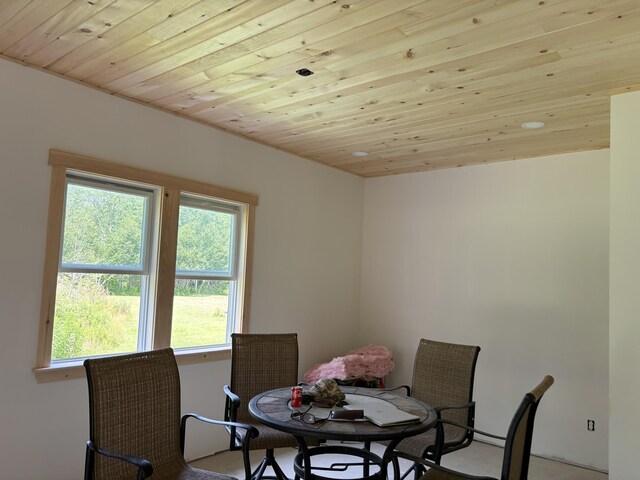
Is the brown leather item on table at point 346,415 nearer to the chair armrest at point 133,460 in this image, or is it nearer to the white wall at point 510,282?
the chair armrest at point 133,460

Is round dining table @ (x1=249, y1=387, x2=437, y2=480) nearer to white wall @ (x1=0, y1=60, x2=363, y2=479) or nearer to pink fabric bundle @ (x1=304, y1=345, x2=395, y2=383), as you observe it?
white wall @ (x1=0, y1=60, x2=363, y2=479)

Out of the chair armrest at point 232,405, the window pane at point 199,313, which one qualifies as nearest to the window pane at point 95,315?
the window pane at point 199,313

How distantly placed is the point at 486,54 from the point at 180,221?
2470mm

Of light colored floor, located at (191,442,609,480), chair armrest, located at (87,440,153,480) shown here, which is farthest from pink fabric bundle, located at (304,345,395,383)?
chair armrest, located at (87,440,153,480)

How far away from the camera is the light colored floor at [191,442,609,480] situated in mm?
3635

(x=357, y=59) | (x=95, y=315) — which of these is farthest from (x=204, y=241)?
(x=357, y=59)

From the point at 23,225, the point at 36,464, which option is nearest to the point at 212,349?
the point at 36,464

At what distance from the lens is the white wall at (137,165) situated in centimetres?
282

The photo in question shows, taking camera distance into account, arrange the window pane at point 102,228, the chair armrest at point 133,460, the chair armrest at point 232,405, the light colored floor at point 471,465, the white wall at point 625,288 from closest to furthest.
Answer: the chair armrest at point 133,460, the white wall at point 625,288, the chair armrest at point 232,405, the window pane at point 102,228, the light colored floor at point 471,465

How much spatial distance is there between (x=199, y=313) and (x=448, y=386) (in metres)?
1.99

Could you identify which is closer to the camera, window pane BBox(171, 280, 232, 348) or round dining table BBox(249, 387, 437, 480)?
round dining table BBox(249, 387, 437, 480)

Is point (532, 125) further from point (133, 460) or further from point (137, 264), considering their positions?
point (133, 460)

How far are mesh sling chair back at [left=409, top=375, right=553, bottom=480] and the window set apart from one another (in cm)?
227

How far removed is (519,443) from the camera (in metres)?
2.10
